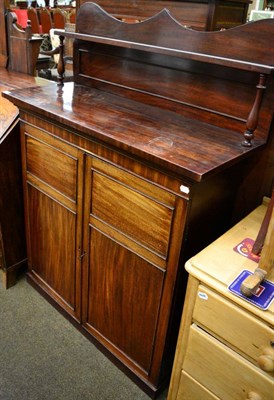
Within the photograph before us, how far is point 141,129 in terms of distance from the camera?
1.22m

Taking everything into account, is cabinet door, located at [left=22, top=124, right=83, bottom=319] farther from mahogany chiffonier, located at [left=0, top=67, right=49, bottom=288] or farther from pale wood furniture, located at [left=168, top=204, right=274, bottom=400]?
pale wood furniture, located at [left=168, top=204, right=274, bottom=400]

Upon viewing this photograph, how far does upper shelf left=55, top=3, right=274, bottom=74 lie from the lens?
108 cm

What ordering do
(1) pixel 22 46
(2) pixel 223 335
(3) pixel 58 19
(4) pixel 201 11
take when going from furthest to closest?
(3) pixel 58 19
(1) pixel 22 46
(4) pixel 201 11
(2) pixel 223 335

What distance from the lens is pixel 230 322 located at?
0.94 m

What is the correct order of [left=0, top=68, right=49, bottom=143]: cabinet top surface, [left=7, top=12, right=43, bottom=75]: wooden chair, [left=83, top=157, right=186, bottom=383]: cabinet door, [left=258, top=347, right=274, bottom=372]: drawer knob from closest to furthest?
[left=258, top=347, right=274, bottom=372]: drawer knob < [left=83, top=157, right=186, bottom=383]: cabinet door < [left=0, top=68, right=49, bottom=143]: cabinet top surface < [left=7, top=12, right=43, bottom=75]: wooden chair

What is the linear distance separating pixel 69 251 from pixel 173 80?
86cm

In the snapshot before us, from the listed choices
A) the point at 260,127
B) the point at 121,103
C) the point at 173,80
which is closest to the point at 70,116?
the point at 121,103

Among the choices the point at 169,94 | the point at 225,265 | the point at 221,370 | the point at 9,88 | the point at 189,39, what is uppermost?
the point at 189,39

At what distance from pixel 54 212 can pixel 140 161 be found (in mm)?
640

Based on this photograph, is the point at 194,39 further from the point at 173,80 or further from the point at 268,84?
the point at 268,84

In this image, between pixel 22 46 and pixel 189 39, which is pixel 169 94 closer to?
pixel 189 39

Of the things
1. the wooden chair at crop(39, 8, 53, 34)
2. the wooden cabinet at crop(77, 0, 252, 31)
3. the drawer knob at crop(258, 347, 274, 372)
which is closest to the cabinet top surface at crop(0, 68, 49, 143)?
the wooden cabinet at crop(77, 0, 252, 31)

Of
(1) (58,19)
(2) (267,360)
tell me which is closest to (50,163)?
(2) (267,360)

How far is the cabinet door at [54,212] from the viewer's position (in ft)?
4.68
